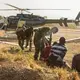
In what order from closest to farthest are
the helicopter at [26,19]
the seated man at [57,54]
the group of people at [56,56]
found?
the group of people at [56,56]
the seated man at [57,54]
the helicopter at [26,19]

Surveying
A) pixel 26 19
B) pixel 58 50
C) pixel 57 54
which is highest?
pixel 58 50

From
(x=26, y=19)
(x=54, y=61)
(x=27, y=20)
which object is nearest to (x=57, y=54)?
(x=54, y=61)

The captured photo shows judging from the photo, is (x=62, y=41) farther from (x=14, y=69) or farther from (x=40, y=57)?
(x=14, y=69)

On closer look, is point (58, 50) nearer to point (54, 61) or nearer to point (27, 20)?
point (54, 61)

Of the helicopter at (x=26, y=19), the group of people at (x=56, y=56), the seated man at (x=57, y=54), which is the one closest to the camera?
the group of people at (x=56, y=56)

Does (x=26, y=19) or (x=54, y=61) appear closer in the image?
(x=54, y=61)

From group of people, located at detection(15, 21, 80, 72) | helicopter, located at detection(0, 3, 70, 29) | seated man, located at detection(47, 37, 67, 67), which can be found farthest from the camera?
helicopter, located at detection(0, 3, 70, 29)

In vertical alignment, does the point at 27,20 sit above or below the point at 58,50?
below

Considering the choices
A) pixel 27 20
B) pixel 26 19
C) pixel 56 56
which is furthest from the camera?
pixel 26 19

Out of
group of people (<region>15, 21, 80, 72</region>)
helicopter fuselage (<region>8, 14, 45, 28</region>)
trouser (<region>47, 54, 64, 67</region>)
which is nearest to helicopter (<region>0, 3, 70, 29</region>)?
helicopter fuselage (<region>8, 14, 45, 28</region>)

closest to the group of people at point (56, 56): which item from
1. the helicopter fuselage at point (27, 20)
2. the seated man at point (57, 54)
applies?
the seated man at point (57, 54)

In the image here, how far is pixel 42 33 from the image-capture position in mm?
17062

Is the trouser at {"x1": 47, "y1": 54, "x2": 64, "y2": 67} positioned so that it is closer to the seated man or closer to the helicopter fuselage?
the seated man

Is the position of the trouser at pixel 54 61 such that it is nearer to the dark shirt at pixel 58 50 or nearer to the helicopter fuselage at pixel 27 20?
the dark shirt at pixel 58 50
